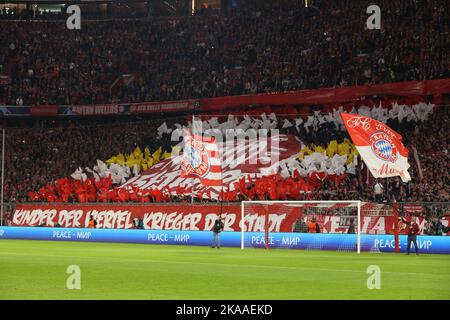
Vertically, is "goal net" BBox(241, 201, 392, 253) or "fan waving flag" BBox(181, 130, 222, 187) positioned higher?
"fan waving flag" BBox(181, 130, 222, 187)

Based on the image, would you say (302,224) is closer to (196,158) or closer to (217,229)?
(217,229)

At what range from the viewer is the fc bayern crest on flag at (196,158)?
45.4 metres

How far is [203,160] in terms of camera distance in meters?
45.5

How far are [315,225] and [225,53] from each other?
27124 mm

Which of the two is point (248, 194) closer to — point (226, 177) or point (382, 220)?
point (226, 177)

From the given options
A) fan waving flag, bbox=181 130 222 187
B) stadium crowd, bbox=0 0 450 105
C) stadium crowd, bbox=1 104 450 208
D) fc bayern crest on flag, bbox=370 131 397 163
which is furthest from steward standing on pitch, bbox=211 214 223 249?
stadium crowd, bbox=0 0 450 105

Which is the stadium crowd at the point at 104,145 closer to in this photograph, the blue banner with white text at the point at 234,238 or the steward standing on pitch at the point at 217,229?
the blue banner with white text at the point at 234,238

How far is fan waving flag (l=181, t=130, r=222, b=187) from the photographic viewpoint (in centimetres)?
4550

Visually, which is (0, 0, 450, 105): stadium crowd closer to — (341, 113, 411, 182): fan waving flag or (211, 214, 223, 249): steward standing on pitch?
(341, 113, 411, 182): fan waving flag

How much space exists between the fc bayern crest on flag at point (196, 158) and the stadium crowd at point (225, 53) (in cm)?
1467

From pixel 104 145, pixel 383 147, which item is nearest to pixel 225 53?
pixel 104 145

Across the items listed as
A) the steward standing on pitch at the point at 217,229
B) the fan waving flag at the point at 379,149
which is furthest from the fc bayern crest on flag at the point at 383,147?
the steward standing on pitch at the point at 217,229

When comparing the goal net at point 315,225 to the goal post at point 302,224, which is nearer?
the goal net at point 315,225

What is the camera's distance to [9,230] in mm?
56312
